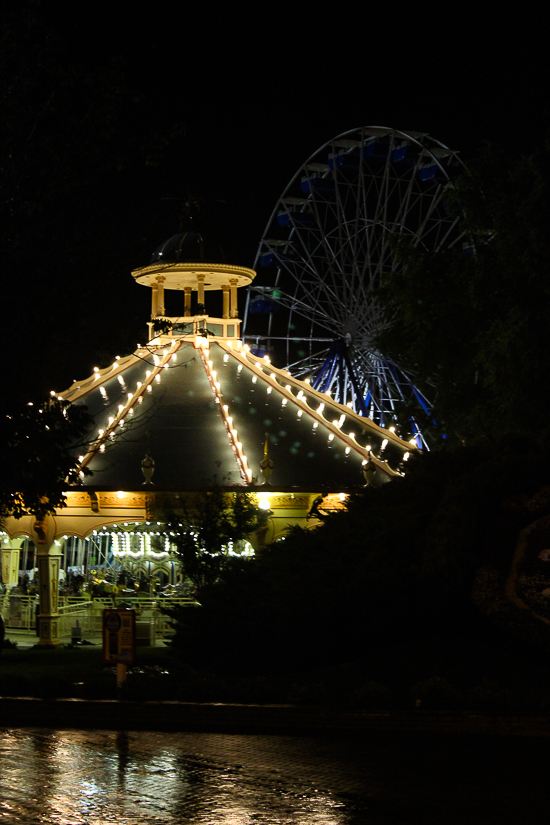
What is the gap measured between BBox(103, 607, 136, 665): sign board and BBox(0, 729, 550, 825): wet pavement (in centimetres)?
145

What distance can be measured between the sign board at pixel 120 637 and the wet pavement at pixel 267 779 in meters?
1.45

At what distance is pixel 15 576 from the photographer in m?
28.2

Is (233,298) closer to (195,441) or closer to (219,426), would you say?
(219,426)

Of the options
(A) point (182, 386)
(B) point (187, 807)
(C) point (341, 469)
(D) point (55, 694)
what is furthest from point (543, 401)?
(B) point (187, 807)

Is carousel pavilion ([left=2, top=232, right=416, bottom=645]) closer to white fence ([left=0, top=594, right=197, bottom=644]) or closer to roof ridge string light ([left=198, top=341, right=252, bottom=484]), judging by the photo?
roof ridge string light ([left=198, top=341, right=252, bottom=484])

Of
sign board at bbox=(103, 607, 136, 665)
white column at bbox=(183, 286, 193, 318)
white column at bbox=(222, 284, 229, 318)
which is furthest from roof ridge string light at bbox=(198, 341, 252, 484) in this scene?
sign board at bbox=(103, 607, 136, 665)

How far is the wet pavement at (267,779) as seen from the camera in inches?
315

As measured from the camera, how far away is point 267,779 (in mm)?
9234

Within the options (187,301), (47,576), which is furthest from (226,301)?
(47,576)

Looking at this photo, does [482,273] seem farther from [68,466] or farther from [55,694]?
[55,694]

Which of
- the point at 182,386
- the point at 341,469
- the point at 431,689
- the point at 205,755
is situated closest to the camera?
the point at 205,755

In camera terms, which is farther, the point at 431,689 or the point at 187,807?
the point at 431,689

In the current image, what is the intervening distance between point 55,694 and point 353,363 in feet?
75.1

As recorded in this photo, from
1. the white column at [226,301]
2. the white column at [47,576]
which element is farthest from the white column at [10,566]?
the white column at [226,301]
